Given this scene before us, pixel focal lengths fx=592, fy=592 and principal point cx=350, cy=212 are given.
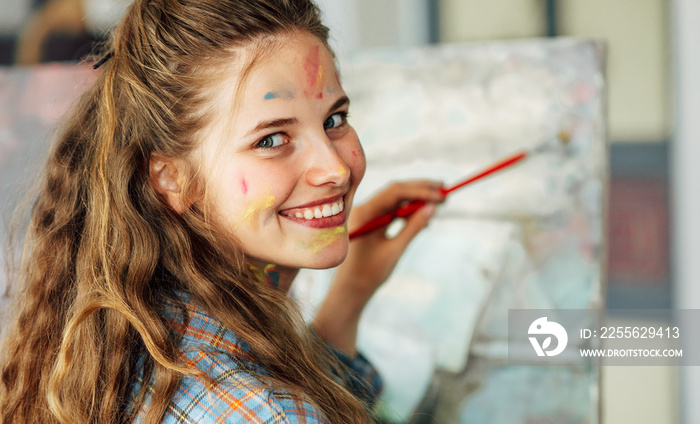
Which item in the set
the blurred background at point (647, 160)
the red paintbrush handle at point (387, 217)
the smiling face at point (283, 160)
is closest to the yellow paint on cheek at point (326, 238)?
the smiling face at point (283, 160)

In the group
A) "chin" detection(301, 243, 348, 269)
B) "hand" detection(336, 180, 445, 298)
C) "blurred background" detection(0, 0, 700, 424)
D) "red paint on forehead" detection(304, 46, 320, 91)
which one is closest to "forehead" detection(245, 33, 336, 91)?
"red paint on forehead" detection(304, 46, 320, 91)

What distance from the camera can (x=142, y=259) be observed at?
794 mm

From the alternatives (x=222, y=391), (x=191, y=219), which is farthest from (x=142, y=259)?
(x=222, y=391)

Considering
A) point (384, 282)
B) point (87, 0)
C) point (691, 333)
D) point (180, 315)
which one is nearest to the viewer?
point (180, 315)

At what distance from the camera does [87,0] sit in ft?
4.80

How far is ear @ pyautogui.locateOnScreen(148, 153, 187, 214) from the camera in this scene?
837 millimetres

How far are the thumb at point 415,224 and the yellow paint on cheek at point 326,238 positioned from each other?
309mm

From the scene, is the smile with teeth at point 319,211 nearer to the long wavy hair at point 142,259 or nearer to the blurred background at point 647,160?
the long wavy hair at point 142,259

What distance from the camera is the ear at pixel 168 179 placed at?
0.84m

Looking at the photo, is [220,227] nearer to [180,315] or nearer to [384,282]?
[180,315]

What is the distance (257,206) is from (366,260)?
17.0 inches

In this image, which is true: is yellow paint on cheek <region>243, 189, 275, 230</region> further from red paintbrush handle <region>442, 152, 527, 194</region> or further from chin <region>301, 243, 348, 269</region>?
red paintbrush handle <region>442, 152, 527, 194</region>

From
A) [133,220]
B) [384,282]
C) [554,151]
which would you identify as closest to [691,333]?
[554,151]

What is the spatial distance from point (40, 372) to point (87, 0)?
982mm
